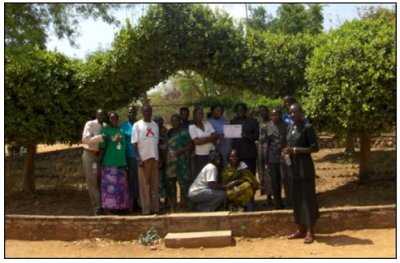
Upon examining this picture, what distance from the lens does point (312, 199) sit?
688 centimetres

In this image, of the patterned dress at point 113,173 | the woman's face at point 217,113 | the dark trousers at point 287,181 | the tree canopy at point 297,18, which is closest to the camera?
the dark trousers at point 287,181

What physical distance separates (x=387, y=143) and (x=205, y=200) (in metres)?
9.39

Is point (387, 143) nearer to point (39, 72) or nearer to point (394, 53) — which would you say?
point (394, 53)

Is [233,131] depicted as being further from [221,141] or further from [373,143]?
[373,143]

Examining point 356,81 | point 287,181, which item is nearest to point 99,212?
point 287,181

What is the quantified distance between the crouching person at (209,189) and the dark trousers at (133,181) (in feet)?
3.33

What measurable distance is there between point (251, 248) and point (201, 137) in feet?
6.01

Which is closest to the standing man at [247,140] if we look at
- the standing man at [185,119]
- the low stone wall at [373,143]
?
the standing man at [185,119]

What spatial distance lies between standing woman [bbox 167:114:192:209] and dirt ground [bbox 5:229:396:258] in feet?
4.49

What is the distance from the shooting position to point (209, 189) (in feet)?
25.6

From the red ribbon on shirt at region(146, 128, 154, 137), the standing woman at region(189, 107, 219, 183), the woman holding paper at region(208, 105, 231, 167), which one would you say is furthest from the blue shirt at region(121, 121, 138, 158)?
the woman holding paper at region(208, 105, 231, 167)

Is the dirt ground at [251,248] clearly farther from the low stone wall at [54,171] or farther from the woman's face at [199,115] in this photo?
the low stone wall at [54,171]

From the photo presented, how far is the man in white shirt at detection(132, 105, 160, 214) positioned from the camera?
7922 millimetres

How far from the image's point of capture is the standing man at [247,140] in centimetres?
831
